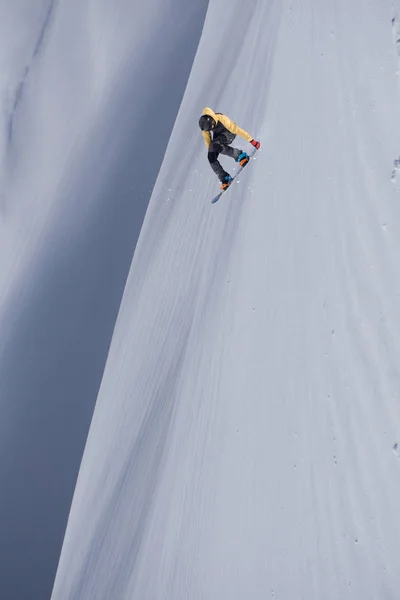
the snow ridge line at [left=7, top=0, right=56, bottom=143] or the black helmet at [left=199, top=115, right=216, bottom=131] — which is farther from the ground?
the snow ridge line at [left=7, top=0, right=56, bottom=143]

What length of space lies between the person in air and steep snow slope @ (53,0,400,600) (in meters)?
0.21

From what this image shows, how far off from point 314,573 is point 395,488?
1.78 feet

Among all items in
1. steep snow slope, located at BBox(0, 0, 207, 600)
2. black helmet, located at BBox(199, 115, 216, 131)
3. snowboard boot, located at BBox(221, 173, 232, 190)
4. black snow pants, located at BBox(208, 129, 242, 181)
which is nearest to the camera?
black helmet, located at BBox(199, 115, 216, 131)

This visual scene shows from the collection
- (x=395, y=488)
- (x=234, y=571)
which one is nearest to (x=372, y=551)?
(x=395, y=488)

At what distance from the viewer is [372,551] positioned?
8.00ft

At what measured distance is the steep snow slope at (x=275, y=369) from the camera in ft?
8.87

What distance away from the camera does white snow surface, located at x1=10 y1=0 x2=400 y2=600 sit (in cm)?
271

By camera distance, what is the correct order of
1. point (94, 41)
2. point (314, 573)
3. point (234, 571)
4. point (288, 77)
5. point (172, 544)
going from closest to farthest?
point (314, 573) → point (234, 571) → point (172, 544) → point (288, 77) → point (94, 41)

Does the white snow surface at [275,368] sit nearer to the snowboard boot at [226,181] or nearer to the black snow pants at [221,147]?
the snowboard boot at [226,181]

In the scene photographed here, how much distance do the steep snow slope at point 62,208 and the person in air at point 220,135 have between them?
3.39m

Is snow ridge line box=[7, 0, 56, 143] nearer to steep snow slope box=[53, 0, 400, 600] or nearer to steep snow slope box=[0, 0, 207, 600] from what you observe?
steep snow slope box=[0, 0, 207, 600]

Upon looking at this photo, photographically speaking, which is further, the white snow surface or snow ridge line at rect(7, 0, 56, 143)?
snow ridge line at rect(7, 0, 56, 143)

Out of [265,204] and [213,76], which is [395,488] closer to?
[265,204]

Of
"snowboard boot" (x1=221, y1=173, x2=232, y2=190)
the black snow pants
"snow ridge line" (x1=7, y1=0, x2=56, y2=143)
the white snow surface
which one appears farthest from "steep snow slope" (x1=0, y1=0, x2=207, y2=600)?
the black snow pants
